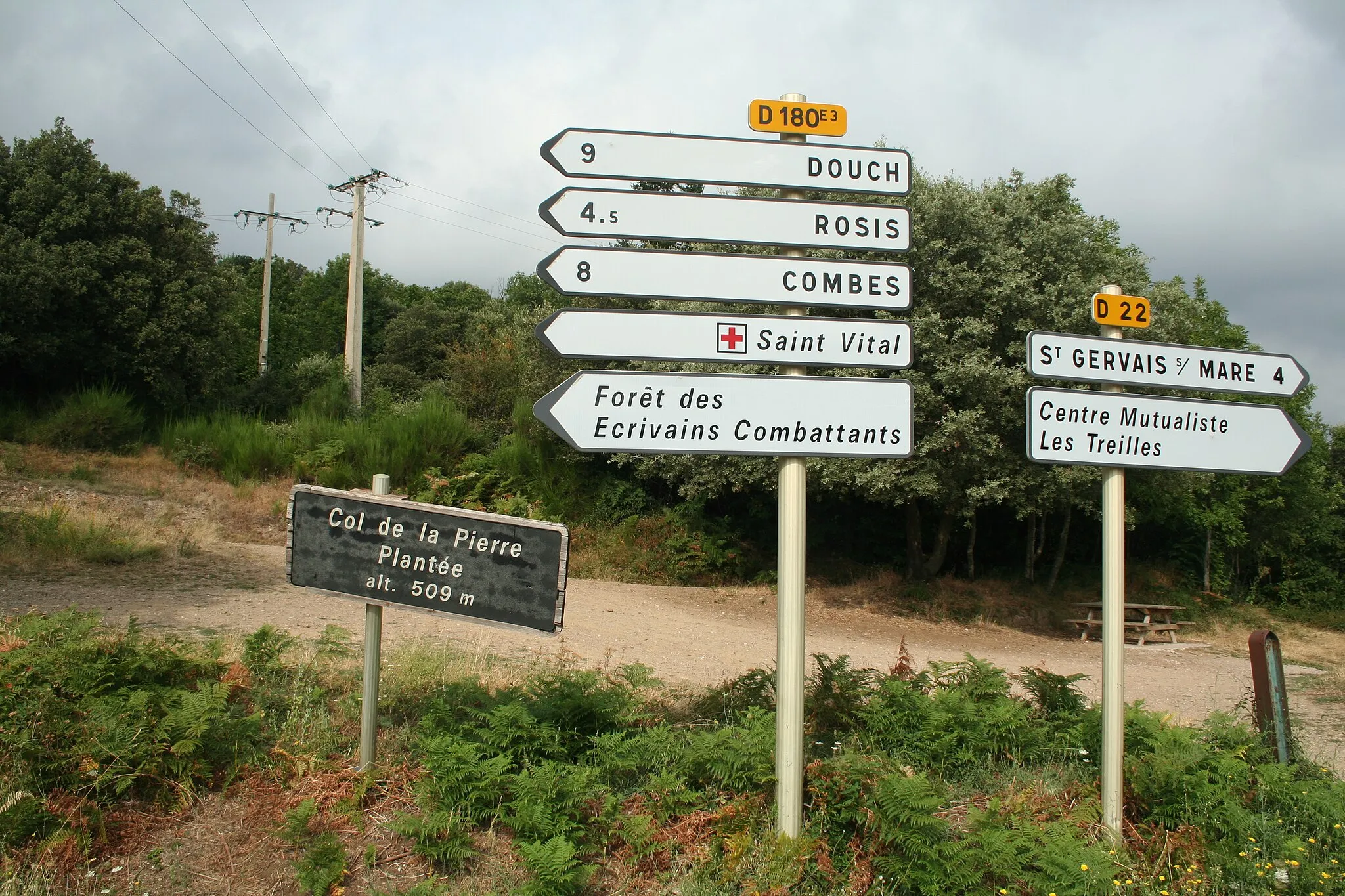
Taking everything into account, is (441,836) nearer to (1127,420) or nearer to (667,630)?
(1127,420)

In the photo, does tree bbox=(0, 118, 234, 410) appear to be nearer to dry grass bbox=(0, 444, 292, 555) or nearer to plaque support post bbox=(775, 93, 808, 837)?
dry grass bbox=(0, 444, 292, 555)

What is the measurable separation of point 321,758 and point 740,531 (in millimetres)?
16446

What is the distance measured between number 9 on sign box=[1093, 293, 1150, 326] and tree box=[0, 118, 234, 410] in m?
20.1

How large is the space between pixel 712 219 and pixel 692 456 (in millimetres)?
14452

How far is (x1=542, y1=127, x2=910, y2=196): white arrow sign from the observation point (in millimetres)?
4012

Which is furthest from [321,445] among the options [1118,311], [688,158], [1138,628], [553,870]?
[1118,311]

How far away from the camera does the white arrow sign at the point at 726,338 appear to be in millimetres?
3898

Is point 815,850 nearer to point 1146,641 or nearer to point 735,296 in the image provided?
point 735,296

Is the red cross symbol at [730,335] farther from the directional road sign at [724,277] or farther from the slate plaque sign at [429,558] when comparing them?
the slate plaque sign at [429,558]

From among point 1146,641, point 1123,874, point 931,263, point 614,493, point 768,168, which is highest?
point 931,263

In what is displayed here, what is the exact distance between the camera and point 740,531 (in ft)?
66.5

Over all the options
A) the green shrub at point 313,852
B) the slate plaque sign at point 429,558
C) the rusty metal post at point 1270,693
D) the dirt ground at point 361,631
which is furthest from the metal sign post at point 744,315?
the rusty metal post at point 1270,693

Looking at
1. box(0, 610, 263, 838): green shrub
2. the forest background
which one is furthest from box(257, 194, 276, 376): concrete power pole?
box(0, 610, 263, 838): green shrub

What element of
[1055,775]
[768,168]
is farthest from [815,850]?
[768,168]
